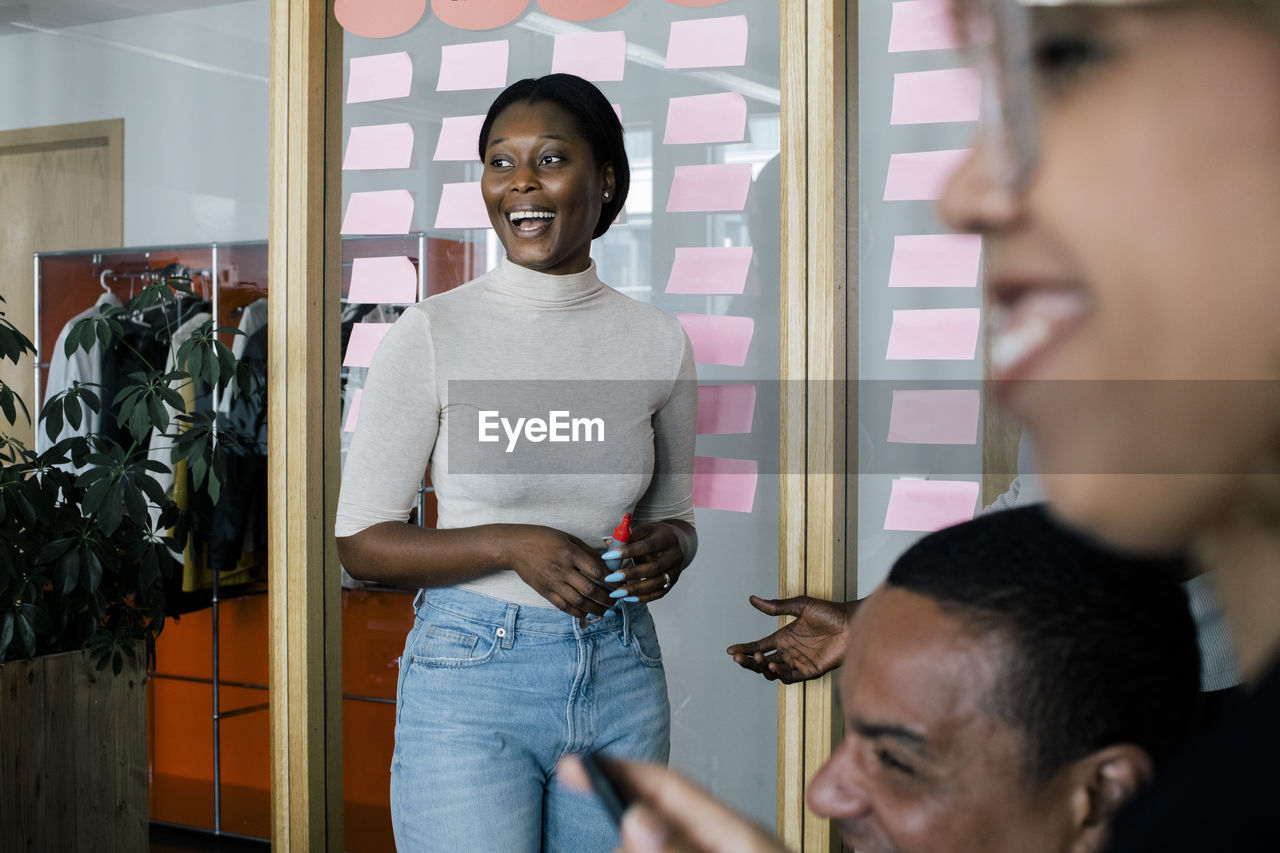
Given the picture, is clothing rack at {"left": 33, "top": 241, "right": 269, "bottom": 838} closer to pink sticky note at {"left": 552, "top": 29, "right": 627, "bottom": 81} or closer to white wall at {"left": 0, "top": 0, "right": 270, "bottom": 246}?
white wall at {"left": 0, "top": 0, "right": 270, "bottom": 246}

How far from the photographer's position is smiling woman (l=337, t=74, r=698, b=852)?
151cm

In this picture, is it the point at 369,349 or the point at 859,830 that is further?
the point at 369,349

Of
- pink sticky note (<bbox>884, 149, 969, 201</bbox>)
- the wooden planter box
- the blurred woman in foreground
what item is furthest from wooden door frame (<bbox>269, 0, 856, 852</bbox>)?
the blurred woman in foreground

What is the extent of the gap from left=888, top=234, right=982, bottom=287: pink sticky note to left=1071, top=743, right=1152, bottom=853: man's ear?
1634 mm

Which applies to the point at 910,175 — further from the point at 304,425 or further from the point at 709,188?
the point at 304,425

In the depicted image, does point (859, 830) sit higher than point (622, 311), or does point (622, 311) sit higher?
A: point (622, 311)

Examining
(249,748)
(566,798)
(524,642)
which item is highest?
(524,642)

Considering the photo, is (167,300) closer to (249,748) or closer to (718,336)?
(249,748)

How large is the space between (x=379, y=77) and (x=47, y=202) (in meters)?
1.53

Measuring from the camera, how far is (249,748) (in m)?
3.11

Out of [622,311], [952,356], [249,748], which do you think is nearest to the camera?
[622,311]

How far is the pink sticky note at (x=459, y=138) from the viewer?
7.64ft

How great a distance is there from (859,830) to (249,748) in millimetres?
2885

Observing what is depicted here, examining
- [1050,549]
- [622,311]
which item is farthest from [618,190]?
[1050,549]
